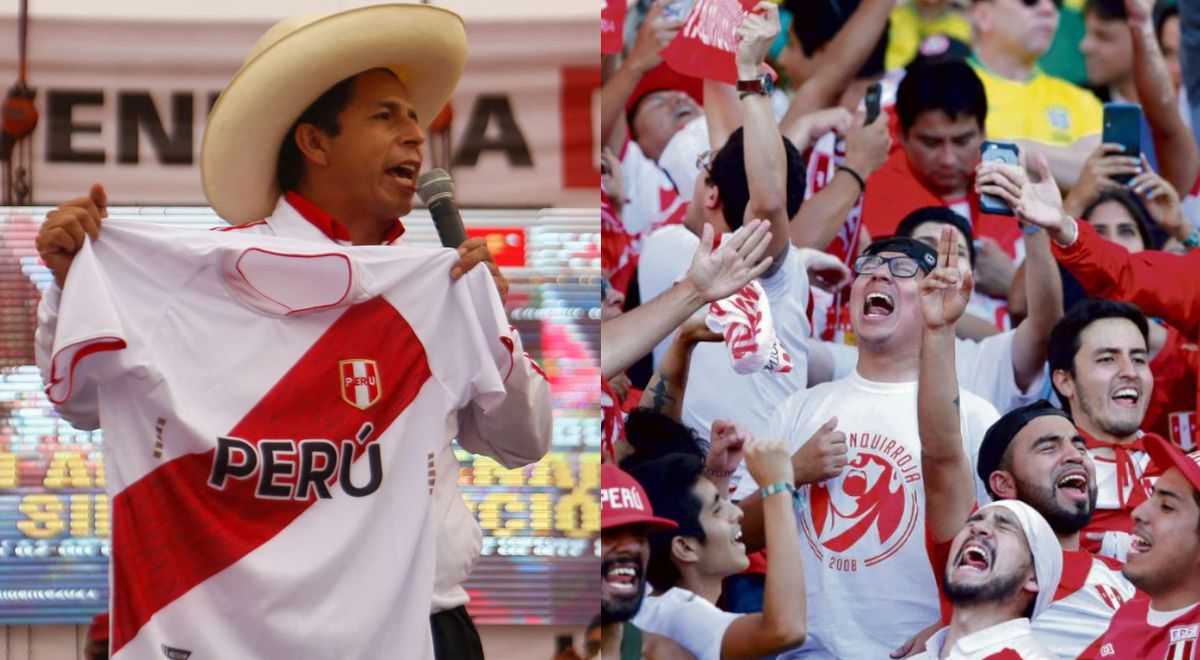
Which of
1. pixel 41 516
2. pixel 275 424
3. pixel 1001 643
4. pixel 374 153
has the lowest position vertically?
pixel 1001 643

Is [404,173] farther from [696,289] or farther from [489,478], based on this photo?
[489,478]

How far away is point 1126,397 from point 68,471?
9.06ft

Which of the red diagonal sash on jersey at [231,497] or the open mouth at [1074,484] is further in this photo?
the open mouth at [1074,484]

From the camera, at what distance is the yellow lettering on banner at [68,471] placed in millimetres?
4711

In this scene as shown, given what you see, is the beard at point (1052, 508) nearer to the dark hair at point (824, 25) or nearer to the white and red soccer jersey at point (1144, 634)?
the white and red soccer jersey at point (1144, 634)

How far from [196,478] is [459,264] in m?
0.55

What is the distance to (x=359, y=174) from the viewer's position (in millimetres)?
2939

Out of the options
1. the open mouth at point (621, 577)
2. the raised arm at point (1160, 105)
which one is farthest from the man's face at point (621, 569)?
the raised arm at point (1160, 105)

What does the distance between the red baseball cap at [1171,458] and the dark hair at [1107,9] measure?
1015 mm

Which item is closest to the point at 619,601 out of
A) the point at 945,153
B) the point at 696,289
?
the point at 696,289

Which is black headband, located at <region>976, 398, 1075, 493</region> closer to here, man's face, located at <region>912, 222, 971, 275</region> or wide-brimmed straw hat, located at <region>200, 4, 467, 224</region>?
man's face, located at <region>912, 222, 971, 275</region>

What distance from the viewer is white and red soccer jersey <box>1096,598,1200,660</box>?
3.64 meters

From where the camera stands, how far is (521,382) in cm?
287

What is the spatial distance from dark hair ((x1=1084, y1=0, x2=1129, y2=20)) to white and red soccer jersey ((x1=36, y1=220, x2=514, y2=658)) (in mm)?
1910
